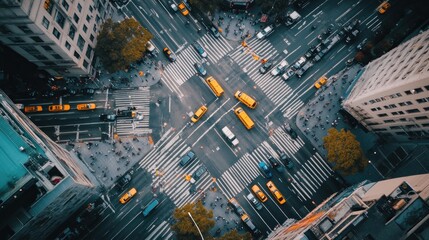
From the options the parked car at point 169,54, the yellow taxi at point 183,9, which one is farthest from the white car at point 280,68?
the yellow taxi at point 183,9

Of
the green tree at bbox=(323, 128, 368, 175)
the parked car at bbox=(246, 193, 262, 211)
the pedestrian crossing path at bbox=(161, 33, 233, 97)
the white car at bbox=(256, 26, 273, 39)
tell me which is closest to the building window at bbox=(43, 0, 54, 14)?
the pedestrian crossing path at bbox=(161, 33, 233, 97)

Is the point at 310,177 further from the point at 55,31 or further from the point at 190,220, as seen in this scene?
the point at 55,31

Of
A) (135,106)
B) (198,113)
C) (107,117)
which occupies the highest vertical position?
(107,117)

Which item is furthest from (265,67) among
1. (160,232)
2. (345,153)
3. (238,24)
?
(160,232)

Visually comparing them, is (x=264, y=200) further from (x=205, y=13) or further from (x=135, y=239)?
(x=205, y=13)

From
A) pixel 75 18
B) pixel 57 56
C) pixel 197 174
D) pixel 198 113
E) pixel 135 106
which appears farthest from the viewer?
pixel 135 106

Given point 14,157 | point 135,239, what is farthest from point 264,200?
point 14,157
